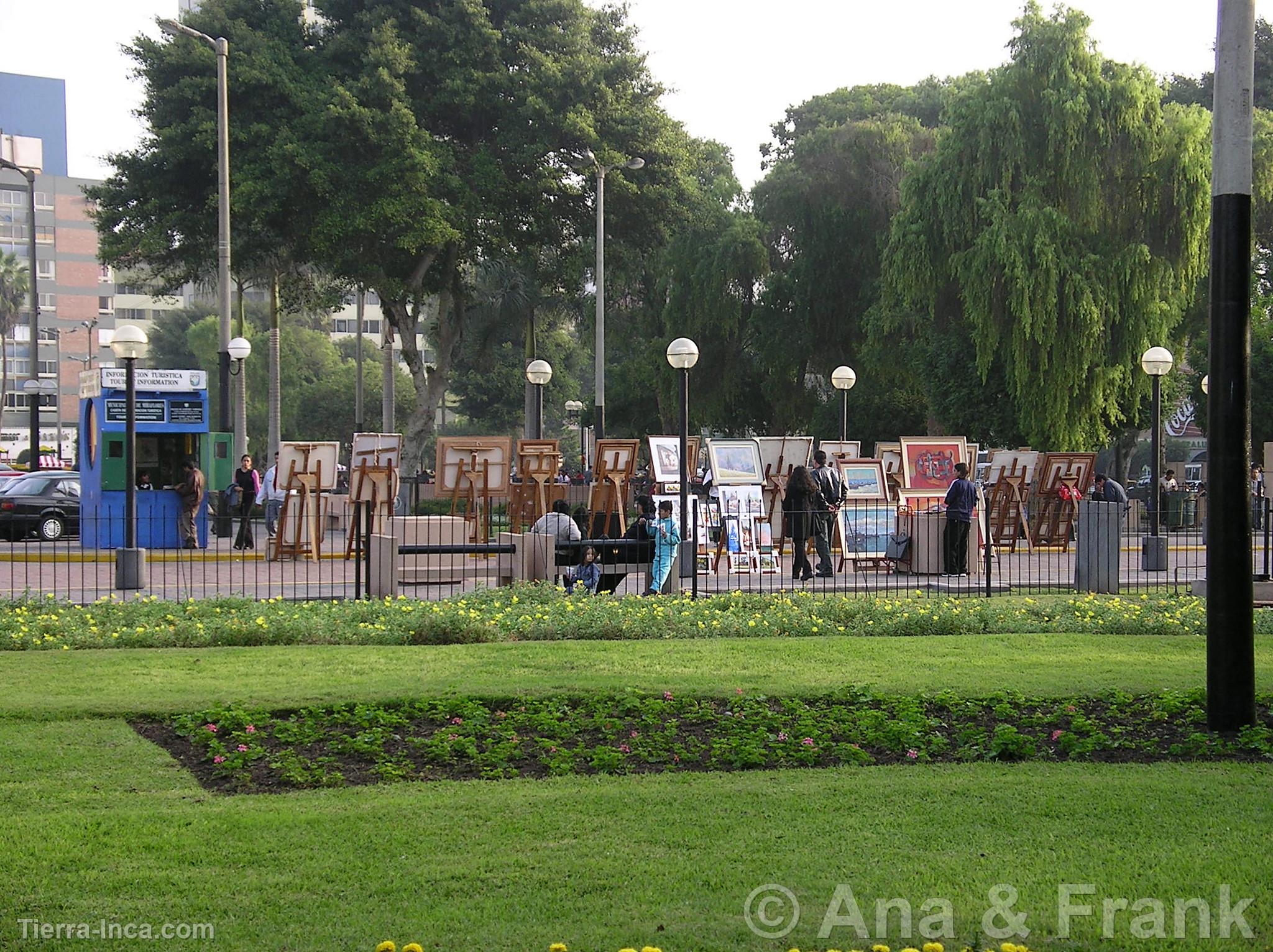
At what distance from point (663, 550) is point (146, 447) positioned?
12.2 meters

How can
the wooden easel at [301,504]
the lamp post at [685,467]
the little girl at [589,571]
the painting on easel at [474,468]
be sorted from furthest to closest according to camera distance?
the painting on easel at [474,468] < the wooden easel at [301,504] < the lamp post at [685,467] < the little girl at [589,571]

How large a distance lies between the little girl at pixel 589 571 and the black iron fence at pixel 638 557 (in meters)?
0.07

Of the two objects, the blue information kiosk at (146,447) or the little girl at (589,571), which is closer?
the little girl at (589,571)

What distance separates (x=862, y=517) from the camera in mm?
21672

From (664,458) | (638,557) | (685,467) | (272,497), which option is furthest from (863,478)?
(272,497)

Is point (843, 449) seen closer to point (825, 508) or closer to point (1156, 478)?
point (825, 508)

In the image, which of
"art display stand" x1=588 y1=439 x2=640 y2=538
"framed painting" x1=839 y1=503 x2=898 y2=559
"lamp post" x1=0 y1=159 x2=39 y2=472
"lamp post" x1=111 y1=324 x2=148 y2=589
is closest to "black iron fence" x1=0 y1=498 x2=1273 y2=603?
"framed painting" x1=839 y1=503 x2=898 y2=559

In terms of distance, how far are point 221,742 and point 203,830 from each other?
80.9 inches

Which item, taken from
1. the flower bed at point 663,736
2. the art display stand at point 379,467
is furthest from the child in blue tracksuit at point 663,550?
the art display stand at point 379,467

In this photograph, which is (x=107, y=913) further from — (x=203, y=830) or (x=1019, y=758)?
(x=1019, y=758)

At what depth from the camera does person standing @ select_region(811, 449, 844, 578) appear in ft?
65.6

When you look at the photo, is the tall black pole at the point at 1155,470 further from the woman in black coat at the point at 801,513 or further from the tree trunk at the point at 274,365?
the tree trunk at the point at 274,365
